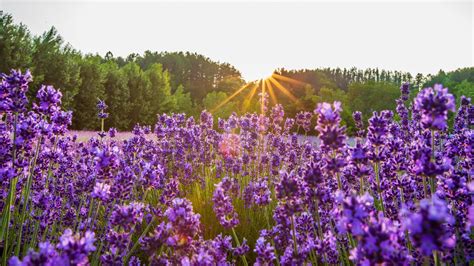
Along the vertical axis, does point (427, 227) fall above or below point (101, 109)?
below

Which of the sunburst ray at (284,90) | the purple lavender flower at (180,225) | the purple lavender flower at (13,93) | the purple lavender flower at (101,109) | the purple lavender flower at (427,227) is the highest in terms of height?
the sunburst ray at (284,90)

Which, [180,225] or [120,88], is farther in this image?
[120,88]

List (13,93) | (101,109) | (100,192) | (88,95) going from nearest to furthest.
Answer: (100,192), (13,93), (101,109), (88,95)

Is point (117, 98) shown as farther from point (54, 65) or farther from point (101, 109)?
point (101, 109)

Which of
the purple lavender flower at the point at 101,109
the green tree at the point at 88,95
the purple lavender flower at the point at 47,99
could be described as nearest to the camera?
the purple lavender flower at the point at 47,99

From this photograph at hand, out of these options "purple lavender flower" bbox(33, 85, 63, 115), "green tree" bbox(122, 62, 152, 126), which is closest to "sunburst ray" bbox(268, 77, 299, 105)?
"green tree" bbox(122, 62, 152, 126)

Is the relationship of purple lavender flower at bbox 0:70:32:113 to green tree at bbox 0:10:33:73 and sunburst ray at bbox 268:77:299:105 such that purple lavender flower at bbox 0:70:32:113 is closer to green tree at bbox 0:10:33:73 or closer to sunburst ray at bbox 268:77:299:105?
green tree at bbox 0:10:33:73

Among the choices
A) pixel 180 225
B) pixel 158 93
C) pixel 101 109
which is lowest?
pixel 180 225

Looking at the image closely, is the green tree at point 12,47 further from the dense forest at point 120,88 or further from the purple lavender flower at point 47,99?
the purple lavender flower at point 47,99

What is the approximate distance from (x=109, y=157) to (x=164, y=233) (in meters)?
0.73

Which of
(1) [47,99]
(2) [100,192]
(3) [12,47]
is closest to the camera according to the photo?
(2) [100,192]

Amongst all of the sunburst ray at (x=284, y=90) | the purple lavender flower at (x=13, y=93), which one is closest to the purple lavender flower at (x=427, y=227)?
the purple lavender flower at (x=13, y=93)

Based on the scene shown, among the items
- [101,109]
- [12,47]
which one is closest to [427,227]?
[101,109]

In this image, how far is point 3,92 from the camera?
9.14 feet
